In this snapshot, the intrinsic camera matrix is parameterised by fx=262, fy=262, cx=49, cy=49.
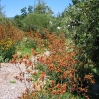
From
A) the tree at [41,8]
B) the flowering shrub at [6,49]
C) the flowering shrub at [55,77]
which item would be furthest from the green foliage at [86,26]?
the tree at [41,8]

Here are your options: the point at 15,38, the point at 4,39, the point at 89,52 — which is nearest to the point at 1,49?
the point at 4,39

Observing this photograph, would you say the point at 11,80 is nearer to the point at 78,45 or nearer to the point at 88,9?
the point at 78,45

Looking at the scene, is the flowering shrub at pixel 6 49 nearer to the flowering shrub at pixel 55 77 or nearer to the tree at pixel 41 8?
the flowering shrub at pixel 55 77

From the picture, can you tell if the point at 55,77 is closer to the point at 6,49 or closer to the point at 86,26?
the point at 86,26

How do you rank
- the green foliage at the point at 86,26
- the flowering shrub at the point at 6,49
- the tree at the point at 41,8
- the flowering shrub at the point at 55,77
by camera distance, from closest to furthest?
the flowering shrub at the point at 55,77 → the green foliage at the point at 86,26 → the flowering shrub at the point at 6,49 → the tree at the point at 41,8

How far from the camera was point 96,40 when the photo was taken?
800cm

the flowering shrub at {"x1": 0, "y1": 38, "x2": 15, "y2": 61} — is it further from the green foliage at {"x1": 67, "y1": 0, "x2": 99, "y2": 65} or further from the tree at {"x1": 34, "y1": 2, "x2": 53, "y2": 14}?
the tree at {"x1": 34, "y1": 2, "x2": 53, "y2": 14}

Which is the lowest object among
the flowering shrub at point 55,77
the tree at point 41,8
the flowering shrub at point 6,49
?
the flowering shrub at point 55,77

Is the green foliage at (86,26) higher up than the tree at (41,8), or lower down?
lower down

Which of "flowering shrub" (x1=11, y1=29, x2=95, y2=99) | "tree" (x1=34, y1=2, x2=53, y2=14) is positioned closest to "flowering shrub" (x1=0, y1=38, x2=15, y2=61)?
"flowering shrub" (x1=11, y1=29, x2=95, y2=99)

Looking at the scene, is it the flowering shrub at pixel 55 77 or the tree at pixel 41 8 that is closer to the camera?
the flowering shrub at pixel 55 77

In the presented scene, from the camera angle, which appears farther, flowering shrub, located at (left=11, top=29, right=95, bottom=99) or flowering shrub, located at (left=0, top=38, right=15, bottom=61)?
flowering shrub, located at (left=0, top=38, right=15, bottom=61)

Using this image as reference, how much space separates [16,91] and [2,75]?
1.87 metres

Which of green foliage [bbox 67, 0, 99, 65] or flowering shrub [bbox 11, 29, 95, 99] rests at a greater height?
A: green foliage [bbox 67, 0, 99, 65]
